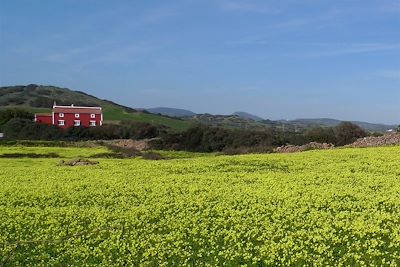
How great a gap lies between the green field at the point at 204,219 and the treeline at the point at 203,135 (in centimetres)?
1882

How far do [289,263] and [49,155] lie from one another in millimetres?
25845

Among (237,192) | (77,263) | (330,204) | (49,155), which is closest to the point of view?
(77,263)

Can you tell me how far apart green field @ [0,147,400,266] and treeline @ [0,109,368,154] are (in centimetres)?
1882

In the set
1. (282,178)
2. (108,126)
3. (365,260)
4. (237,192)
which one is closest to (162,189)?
(237,192)

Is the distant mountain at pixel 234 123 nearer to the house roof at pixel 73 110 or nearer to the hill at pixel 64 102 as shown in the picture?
the hill at pixel 64 102

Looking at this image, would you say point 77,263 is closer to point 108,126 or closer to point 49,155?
point 49,155

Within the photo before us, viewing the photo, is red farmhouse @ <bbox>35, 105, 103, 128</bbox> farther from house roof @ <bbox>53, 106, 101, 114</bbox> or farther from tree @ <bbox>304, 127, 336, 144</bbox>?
tree @ <bbox>304, 127, 336, 144</bbox>

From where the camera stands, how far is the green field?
788 cm

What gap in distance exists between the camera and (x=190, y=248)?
8.24m

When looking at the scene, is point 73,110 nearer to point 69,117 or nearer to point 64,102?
point 69,117

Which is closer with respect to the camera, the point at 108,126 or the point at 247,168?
the point at 247,168

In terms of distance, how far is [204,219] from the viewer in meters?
9.93

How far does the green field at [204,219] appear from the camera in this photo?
310 inches

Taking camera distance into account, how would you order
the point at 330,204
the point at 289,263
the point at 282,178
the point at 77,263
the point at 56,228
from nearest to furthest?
the point at 289,263, the point at 77,263, the point at 56,228, the point at 330,204, the point at 282,178
